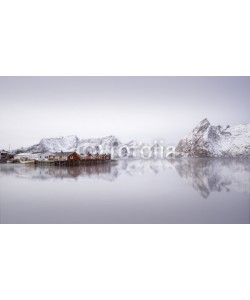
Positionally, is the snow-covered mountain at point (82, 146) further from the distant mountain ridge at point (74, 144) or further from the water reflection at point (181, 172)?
the water reflection at point (181, 172)

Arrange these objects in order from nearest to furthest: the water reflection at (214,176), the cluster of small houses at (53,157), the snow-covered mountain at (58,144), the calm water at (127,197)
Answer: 1. the calm water at (127,197)
2. the water reflection at (214,176)
3. the snow-covered mountain at (58,144)
4. the cluster of small houses at (53,157)

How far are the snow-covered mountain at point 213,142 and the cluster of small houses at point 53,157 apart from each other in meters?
2.52

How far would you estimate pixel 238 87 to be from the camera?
8.12 meters

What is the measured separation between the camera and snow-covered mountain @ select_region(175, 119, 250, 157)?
9.45 m

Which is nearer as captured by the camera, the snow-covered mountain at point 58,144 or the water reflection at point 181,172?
the water reflection at point 181,172

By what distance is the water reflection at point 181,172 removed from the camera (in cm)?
702

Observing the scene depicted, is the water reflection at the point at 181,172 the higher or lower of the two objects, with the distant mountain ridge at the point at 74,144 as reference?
lower

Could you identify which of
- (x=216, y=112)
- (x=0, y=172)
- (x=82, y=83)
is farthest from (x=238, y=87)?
(x=0, y=172)

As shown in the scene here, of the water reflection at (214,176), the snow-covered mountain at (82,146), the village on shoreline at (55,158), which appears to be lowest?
the water reflection at (214,176)

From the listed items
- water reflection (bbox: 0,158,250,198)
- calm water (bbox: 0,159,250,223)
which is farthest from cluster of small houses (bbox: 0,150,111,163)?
calm water (bbox: 0,159,250,223)

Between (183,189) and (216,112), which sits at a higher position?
(216,112)

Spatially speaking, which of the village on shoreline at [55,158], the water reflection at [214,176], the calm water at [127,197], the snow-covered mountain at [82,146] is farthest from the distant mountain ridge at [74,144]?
the water reflection at [214,176]

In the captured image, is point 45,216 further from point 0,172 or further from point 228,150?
point 228,150

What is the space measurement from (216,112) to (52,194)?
16.6 ft
